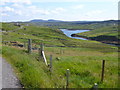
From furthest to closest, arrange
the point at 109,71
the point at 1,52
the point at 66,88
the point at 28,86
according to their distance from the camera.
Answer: the point at 1,52 → the point at 109,71 → the point at 28,86 → the point at 66,88

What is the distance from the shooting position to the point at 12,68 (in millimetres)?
9211

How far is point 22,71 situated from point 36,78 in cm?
190

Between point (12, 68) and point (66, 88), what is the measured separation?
4255 mm

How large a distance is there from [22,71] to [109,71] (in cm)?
479

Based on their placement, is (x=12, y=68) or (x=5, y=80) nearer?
(x=5, y=80)

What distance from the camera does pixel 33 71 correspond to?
771 cm

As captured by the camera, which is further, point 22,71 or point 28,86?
point 22,71

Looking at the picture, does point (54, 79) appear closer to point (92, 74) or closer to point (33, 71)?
point (33, 71)

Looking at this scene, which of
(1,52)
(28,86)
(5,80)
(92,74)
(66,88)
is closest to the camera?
(66,88)

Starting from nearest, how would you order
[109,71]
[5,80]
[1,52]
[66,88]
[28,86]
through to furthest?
[66,88] < [28,86] < [5,80] < [109,71] < [1,52]

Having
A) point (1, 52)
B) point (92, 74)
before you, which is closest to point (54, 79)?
point (92, 74)

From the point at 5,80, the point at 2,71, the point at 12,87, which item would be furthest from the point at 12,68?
the point at 12,87

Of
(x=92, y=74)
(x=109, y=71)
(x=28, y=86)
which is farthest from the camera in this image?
(x=109, y=71)

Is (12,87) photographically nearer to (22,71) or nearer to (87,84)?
(22,71)
